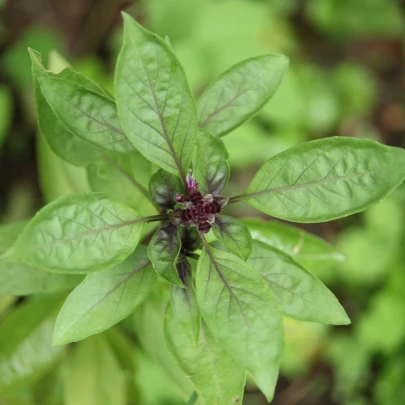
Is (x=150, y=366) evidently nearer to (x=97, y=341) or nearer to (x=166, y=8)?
(x=97, y=341)

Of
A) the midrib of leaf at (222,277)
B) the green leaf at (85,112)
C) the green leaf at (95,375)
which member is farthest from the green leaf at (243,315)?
the green leaf at (95,375)

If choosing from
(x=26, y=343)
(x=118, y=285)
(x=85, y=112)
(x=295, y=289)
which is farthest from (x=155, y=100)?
(x=26, y=343)

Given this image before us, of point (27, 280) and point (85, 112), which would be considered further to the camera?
point (27, 280)

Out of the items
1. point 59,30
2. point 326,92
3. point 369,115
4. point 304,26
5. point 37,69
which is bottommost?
point 369,115

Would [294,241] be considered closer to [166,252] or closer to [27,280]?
[166,252]

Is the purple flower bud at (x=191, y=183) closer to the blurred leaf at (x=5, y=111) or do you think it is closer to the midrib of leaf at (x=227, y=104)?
the midrib of leaf at (x=227, y=104)

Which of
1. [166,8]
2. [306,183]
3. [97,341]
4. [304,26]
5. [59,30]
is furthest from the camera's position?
[304,26]

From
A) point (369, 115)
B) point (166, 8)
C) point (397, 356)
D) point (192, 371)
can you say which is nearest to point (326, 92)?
point (369, 115)
